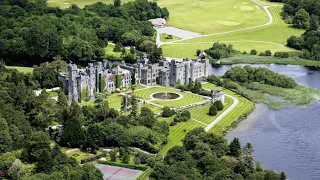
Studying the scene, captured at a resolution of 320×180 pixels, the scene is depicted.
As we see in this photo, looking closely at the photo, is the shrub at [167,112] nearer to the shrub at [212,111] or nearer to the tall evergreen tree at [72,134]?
the shrub at [212,111]

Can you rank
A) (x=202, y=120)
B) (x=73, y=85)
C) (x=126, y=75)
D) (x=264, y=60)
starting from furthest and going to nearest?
(x=264, y=60) < (x=126, y=75) < (x=73, y=85) < (x=202, y=120)

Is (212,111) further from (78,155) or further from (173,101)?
(78,155)

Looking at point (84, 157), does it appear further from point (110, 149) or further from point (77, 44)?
point (77, 44)

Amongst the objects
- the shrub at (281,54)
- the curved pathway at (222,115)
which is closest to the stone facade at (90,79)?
the curved pathway at (222,115)

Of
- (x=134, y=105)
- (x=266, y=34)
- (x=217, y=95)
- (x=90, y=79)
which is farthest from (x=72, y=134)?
(x=266, y=34)

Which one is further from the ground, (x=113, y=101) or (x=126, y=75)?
(x=126, y=75)

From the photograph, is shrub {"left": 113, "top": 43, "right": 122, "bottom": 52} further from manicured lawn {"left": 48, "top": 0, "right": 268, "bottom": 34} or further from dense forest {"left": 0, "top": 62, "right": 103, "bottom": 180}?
dense forest {"left": 0, "top": 62, "right": 103, "bottom": 180}
